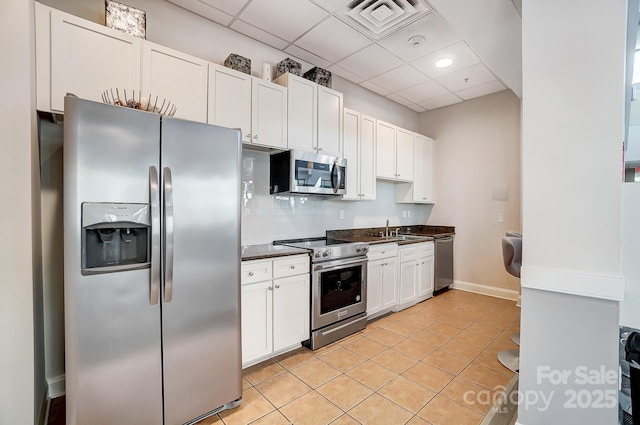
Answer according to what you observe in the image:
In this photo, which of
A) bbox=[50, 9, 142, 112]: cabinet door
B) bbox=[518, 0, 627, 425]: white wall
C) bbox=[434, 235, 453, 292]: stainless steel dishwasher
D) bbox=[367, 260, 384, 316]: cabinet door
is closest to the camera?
bbox=[518, 0, 627, 425]: white wall

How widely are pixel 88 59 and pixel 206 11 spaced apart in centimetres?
117

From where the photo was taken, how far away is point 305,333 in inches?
107

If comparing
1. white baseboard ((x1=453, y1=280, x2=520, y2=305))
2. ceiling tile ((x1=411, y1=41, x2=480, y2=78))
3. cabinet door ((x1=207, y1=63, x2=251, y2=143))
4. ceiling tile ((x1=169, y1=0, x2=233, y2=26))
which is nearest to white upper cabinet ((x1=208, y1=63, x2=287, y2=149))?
cabinet door ((x1=207, y1=63, x2=251, y2=143))

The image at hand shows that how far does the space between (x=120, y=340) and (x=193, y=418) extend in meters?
0.69

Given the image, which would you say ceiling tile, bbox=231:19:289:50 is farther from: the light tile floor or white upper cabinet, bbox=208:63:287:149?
the light tile floor

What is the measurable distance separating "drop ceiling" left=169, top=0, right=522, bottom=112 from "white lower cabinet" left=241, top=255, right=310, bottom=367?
7.12 ft

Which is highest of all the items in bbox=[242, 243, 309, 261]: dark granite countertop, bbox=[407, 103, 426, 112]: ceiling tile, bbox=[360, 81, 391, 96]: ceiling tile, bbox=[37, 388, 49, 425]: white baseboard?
bbox=[360, 81, 391, 96]: ceiling tile

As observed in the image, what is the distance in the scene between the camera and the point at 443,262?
4.52m

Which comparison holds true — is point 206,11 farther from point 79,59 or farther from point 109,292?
point 109,292

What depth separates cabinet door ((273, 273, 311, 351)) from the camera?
99.0 inches

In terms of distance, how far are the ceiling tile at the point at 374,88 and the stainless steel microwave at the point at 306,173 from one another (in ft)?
4.65

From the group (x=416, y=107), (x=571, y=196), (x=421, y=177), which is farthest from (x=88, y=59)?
(x=416, y=107)

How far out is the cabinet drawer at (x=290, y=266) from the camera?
2506 millimetres

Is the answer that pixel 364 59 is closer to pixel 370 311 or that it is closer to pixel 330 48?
pixel 330 48
